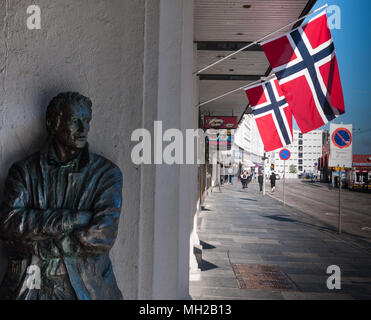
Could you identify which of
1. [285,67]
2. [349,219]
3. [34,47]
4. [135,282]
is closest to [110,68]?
[34,47]

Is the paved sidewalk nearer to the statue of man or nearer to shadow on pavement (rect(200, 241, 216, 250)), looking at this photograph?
shadow on pavement (rect(200, 241, 216, 250))

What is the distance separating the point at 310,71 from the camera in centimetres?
554

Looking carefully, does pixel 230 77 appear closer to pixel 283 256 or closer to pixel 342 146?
pixel 342 146

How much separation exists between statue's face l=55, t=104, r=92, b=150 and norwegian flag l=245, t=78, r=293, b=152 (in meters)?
5.94

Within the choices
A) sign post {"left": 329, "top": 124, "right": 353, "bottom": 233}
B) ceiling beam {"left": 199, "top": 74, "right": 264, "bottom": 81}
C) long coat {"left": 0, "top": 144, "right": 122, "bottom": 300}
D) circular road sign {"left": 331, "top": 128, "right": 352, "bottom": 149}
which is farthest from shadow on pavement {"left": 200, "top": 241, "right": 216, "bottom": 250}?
long coat {"left": 0, "top": 144, "right": 122, "bottom": 300}

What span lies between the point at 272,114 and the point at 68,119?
245 inches

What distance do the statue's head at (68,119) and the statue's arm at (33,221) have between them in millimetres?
343

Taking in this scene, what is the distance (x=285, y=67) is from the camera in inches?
221

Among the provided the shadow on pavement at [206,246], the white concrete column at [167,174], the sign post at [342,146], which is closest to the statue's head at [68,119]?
the white concrete column at [167,174]

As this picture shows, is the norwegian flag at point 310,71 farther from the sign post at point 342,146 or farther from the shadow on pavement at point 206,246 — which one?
the sign post at point 342,146

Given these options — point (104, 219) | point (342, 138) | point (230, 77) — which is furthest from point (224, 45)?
point (104, 219)

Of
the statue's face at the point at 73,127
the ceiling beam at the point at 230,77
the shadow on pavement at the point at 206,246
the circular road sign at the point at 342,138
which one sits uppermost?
the ceiling beam at the point at 230,77

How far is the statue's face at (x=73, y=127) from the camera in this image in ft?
5.45

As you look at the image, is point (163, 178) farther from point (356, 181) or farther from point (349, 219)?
point (356, 181)
